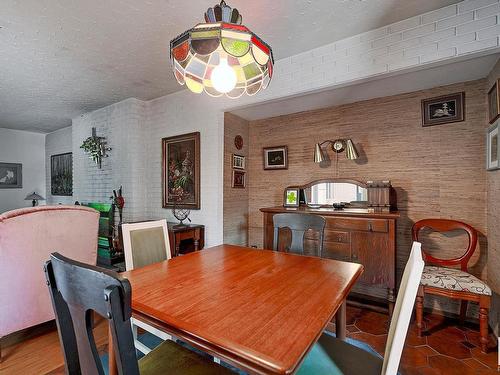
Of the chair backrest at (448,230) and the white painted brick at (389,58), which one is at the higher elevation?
the white painted brick at (389,58)

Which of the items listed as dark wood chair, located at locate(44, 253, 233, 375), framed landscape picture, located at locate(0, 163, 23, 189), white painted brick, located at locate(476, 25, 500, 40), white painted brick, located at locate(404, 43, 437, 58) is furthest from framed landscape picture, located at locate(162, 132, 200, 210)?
framed landscape picture, located at locate(0, 163, 23, 189)

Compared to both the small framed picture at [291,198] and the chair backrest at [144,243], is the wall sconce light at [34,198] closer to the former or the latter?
the chair backrest at [144,243]

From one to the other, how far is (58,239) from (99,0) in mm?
1924

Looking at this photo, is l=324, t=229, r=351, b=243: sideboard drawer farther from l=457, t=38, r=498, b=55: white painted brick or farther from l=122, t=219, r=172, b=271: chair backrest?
l=457, t=38, r=498, b=55: white painted brick

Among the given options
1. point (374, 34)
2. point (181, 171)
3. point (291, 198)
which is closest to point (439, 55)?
point (374, 34)

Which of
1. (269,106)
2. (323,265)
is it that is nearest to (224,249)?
(323,265)

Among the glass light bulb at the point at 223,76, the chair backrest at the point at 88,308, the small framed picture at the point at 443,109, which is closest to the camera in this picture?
the chair backrest at the point at 88,308

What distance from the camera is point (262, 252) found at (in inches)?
73.3

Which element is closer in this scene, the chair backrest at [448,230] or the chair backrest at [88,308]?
the chair backrest at [88,308]

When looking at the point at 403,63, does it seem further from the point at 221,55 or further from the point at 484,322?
the point at 484,322

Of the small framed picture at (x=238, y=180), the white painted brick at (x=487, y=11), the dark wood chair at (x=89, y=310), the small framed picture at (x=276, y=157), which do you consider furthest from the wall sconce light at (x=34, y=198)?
the white painted brick at (x=487, y=11)

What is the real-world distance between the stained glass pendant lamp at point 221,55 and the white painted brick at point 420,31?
4.83ft

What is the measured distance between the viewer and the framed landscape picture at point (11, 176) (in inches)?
212

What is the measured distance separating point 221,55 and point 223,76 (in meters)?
0.11
